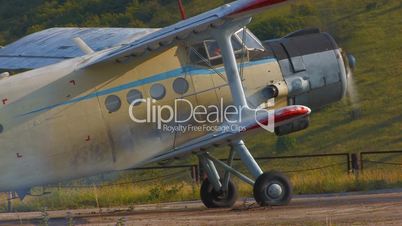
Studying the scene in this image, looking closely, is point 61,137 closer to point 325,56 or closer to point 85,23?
point 325,56

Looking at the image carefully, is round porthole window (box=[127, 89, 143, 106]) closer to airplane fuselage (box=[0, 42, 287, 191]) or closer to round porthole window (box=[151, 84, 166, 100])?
airplane fuselage (box=[0, 42, 287, 191])

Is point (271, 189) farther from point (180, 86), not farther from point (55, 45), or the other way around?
point (55, 45)

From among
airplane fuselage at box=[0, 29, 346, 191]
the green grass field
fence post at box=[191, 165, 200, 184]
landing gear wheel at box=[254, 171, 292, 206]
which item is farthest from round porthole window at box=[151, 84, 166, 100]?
fence post at box=[191, 165, 200, 184]

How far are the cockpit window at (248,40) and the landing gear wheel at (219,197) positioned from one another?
239 centimetres

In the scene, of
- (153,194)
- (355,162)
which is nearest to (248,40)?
(153,194)

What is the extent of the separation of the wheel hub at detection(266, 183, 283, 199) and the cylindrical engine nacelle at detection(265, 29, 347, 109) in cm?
144

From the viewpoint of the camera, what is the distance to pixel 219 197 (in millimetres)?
18844

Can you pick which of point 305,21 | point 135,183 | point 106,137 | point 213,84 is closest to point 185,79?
point 213,84

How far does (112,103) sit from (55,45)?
3.96 m

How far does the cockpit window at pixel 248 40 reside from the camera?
1797cm

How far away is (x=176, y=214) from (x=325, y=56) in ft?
11.6

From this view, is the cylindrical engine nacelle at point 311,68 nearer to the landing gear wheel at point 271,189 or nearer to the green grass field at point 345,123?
the landing gear wheel at point 271,189

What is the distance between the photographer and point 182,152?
57.1 feet

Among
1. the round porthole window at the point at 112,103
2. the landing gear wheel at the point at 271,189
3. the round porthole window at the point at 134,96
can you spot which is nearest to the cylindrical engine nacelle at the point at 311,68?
the landing gear wheel at the point at 271,189
